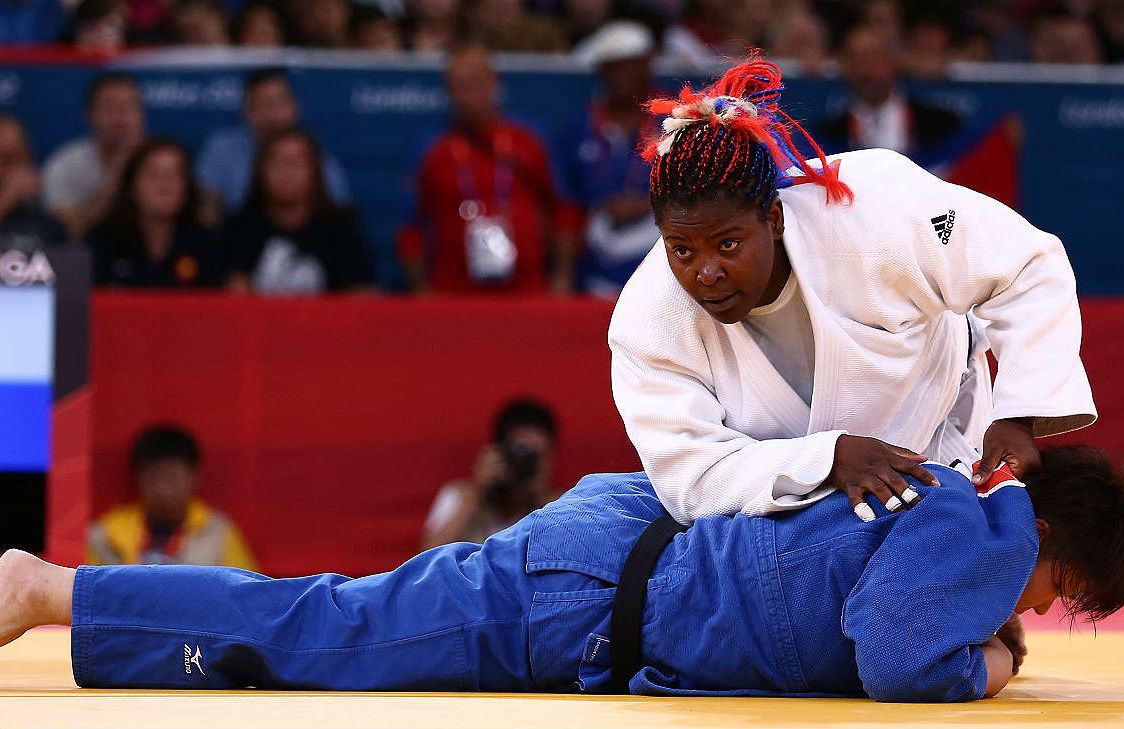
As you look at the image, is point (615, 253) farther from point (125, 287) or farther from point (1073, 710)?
point (1073, 710)

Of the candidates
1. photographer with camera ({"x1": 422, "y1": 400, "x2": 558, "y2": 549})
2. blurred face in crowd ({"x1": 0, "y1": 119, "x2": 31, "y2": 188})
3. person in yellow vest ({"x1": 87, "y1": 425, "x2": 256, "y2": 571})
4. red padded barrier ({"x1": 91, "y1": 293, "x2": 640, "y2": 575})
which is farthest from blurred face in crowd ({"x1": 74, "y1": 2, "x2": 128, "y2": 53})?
photographer with camera ({"x1": 422, "y1": 400, "x2": 558, "y2": 549})

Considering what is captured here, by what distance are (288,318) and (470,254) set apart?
999mm

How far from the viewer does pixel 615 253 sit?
224 inches

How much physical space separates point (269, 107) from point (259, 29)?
92 cm

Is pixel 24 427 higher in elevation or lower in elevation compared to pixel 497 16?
lower

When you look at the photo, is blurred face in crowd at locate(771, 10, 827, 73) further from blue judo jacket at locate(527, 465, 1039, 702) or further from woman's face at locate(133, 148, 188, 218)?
blue judo jacket at locate(527, 465, 1039, 702)

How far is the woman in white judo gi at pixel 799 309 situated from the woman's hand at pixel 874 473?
0.08ft

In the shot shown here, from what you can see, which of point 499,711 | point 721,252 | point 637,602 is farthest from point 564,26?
point 499,711

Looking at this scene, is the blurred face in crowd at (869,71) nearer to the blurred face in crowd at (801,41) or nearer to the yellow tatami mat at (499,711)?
the blurred face in crowd at (801,41)

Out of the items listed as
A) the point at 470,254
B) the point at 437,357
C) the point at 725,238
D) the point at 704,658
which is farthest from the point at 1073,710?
the point at 470,254

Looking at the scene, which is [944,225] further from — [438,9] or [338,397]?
[438,9]

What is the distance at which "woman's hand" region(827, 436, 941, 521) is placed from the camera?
7.84ft

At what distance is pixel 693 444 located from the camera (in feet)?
8.55

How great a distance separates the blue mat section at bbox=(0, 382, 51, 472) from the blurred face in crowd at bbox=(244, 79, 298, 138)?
1.73 metres
